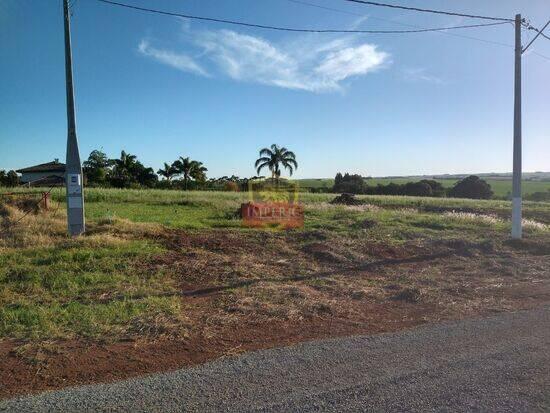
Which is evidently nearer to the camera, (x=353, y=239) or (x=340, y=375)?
(x=340, y=375)

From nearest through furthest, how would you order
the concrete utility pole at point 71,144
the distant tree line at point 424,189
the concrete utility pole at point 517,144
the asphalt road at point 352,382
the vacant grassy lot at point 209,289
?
the asphalt road at point 352,382
the vacant grassy lot at point 209,289
the concrete utility pole at point 71,144
the concrete utility pole at point 517,144
the distant tree line at point 424,189

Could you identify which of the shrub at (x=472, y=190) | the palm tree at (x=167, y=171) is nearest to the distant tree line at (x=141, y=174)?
the palm tree at (x=167, y=171)

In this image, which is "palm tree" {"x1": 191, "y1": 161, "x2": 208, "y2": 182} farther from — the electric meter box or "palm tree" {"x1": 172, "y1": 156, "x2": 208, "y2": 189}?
the electric meter box

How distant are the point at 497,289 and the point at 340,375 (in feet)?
16.5

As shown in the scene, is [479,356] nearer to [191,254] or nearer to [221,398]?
[221,398]

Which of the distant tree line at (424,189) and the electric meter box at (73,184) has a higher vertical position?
the electric meter box at (73,184)

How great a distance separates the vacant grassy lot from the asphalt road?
0.41 m

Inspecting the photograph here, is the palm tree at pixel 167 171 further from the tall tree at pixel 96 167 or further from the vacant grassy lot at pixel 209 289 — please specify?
the vacant grassy lot at pixel 209 289

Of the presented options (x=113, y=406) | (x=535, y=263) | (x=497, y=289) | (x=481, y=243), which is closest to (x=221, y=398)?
(x=113, y=406)

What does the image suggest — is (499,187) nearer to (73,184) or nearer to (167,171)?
(167,171)

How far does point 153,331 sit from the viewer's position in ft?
17.0

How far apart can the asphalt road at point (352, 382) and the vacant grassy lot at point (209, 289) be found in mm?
410

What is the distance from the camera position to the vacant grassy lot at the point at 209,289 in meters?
4.65

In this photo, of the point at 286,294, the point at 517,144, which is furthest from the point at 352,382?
the point at 517,144
